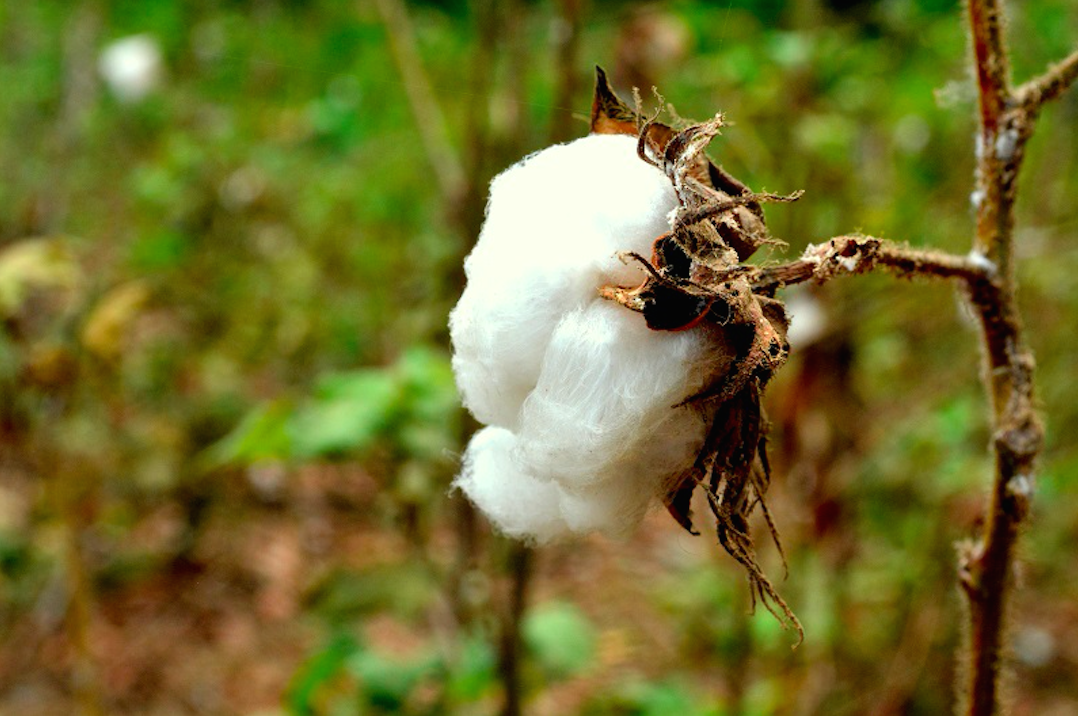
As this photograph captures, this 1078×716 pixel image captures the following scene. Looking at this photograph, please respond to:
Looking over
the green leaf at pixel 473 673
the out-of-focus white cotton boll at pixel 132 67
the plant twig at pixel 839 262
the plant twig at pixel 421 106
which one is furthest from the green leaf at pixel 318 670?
the out-of-focus white cotton boll at pixel 132 67

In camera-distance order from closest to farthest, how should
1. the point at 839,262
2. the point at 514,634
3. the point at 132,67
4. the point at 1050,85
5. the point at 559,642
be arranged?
the point at 839,262 → the point at 1050,85 → the point at 514,634 → the point at 559,642 → the point at 132,67

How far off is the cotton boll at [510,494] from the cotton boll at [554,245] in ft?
0.33

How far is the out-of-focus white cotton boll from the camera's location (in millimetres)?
4504

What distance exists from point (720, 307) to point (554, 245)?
0.39 ft

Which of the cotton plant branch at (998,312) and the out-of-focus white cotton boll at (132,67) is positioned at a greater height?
the out-of-focus white cotton boll at (132,67)

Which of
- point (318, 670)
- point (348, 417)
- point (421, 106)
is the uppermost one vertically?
point (421, 106)

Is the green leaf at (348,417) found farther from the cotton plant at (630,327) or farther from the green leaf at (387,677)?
the cotton plant at (630,327)

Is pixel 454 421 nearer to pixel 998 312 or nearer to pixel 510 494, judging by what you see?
pixel 510 494

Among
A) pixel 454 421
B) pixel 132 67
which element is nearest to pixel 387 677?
pixel 454 421

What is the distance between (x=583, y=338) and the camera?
642 mm

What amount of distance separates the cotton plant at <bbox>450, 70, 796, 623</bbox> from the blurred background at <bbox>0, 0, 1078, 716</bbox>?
0.36 meters

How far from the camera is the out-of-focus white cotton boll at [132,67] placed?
450cm

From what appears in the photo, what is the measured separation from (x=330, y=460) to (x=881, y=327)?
176cm

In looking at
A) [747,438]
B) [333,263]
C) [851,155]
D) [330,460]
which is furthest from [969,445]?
[333,263]
